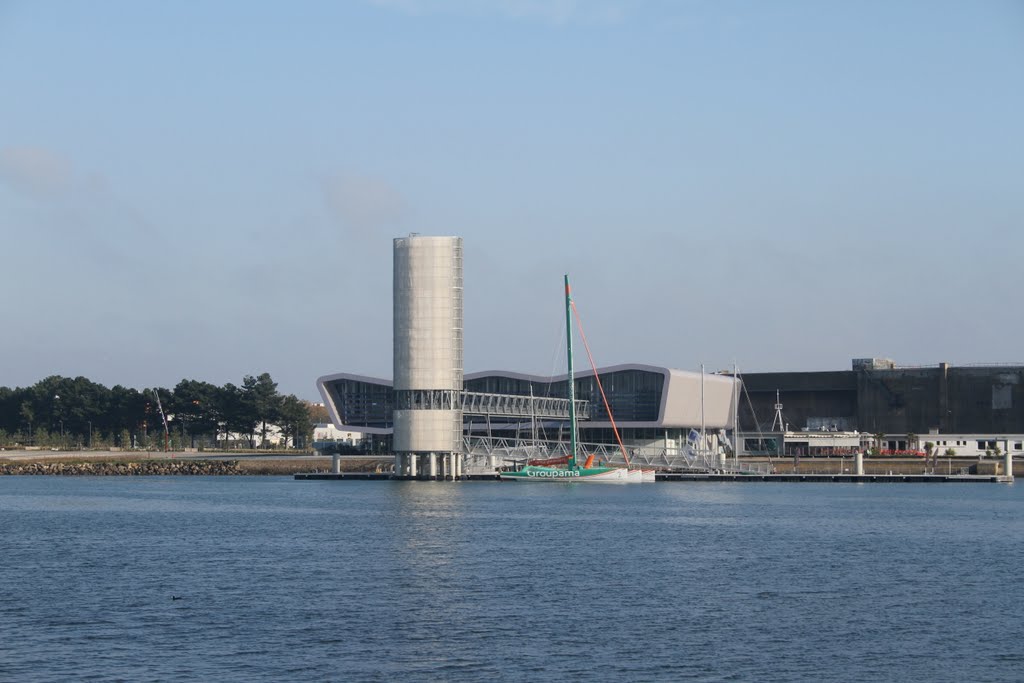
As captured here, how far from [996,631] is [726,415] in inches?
4448

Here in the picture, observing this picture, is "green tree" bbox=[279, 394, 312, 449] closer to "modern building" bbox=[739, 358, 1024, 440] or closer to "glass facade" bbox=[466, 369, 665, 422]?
"glass facade" bbox=[466, 369, 665, 422]

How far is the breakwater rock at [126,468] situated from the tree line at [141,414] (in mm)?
25393

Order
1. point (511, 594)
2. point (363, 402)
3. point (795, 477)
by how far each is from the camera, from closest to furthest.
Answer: point (511, 594), point (795, 477), point (363, 402)

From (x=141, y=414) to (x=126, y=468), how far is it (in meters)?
33.3

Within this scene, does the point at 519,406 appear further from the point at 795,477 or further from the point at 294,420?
the point at 294,420

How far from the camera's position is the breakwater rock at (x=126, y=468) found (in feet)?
463

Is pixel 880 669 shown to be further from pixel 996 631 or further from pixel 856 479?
pixel 856 479

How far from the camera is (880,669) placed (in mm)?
32594

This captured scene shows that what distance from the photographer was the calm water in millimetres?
33219

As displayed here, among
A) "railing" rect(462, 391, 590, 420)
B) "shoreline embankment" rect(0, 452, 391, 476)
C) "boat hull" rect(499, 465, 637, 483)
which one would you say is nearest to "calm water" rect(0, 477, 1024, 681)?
"boat hull" rect(499, 465, 637, 483)

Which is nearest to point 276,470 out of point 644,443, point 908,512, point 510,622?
point 644,443

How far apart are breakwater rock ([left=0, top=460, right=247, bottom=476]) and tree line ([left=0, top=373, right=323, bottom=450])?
2539cm

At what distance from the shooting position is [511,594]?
44.2 meters

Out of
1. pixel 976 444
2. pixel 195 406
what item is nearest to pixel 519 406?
pixel 976 444
